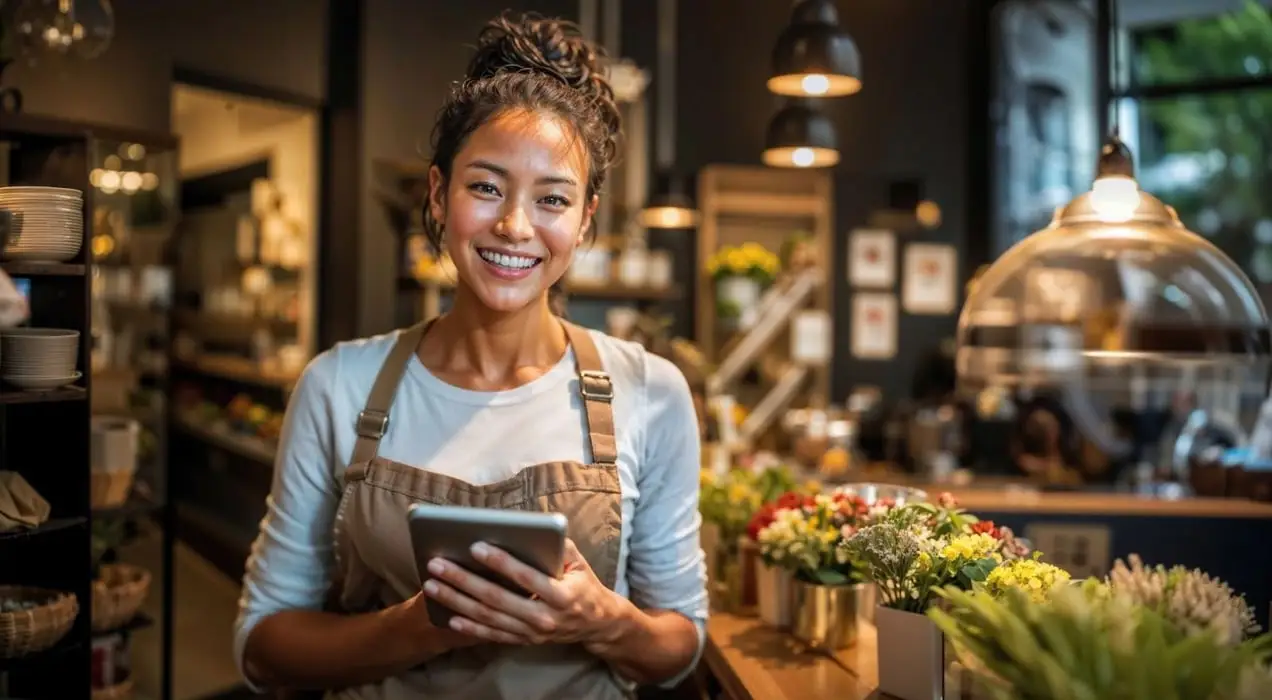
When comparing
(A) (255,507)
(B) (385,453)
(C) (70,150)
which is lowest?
(A) (255,507)

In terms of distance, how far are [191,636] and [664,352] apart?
3559 millimetres

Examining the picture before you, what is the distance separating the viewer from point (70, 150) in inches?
115

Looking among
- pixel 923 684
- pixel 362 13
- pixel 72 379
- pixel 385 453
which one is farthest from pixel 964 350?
pixel 362 13

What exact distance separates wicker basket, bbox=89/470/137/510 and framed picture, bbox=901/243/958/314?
17.6 ft

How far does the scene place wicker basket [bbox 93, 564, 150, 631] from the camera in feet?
12.2

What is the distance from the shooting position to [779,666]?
2.28 meters

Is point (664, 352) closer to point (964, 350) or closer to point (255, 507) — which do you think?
point (964, 350)

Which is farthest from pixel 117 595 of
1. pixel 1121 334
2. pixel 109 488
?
pixel 1121 334

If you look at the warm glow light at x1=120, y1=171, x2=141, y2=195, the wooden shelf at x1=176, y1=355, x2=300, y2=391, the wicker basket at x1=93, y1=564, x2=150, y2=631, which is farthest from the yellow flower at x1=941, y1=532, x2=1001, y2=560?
the wooden shelf at x1=176, y1=355, x2=300, y2=391

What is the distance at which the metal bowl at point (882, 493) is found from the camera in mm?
2330

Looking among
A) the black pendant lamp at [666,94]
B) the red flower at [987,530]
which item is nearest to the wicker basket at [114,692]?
the red flower at [987,530]

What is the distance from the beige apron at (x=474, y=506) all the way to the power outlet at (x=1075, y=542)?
257cm

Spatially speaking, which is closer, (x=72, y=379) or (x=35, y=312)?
(x=72, y=379)

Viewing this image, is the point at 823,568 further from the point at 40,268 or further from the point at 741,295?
the point at 741,295
